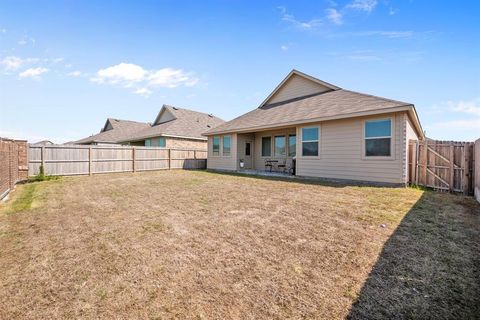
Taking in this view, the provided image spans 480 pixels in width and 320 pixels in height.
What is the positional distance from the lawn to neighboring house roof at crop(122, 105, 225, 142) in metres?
15.6

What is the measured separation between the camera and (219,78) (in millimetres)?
15180

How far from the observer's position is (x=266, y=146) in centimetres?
1561

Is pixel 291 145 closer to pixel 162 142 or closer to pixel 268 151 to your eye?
pixel 268 151

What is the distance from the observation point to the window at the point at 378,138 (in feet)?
29.1

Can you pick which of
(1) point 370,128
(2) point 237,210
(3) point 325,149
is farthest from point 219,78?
(2) point 237,210

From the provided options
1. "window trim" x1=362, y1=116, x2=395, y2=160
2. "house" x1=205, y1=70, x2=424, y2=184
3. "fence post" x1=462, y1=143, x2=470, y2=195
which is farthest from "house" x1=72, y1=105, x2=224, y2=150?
"fence post" x1=462, y1=143, x2=470, y2=195

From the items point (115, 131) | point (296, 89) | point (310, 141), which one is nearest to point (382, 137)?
point (310, 141)

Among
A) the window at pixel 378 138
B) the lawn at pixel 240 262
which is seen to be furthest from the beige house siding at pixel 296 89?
the lawn at pixel 240 262

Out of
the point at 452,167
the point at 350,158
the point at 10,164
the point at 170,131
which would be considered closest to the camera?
the point at 452,167

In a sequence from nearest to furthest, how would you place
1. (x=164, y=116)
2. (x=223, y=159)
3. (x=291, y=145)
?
(x=291, y=145), (x=223, y=159), (x=164, y=116)

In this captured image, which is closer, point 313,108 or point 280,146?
point 313,108

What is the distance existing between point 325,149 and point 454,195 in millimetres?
4755

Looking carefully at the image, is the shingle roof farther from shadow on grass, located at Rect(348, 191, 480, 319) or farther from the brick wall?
the brick wall

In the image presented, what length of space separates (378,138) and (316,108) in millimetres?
3689
